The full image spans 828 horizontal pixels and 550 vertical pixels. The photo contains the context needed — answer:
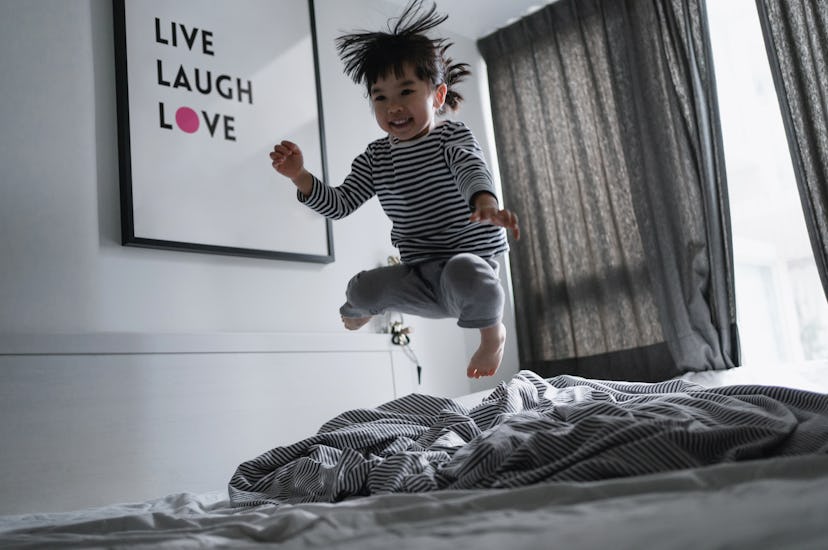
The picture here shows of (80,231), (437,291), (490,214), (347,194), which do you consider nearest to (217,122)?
(80,231)

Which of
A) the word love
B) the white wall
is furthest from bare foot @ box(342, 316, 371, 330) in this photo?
the word love

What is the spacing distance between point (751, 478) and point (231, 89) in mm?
2226

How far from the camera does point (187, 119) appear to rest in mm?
2381

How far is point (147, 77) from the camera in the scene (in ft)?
7.54

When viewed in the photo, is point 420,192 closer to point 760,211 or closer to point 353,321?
point 353,321

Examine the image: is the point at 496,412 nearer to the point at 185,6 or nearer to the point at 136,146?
the point at 136,146

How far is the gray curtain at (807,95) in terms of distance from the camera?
2457 mm

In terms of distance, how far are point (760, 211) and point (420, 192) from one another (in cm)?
177

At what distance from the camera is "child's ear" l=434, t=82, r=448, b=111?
1581 millimetres

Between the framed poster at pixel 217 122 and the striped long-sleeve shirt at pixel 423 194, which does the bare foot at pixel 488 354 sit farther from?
the framed poster at pixel 217 122

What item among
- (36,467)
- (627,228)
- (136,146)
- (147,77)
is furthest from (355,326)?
(627,228)

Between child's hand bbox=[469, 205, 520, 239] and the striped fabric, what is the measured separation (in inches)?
11.3

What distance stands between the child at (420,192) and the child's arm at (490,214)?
0.21ft

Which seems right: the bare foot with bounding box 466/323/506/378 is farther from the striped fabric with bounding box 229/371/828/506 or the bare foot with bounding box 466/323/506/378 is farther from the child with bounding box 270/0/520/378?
the striped fabric with bounding box 229/371/828/506
